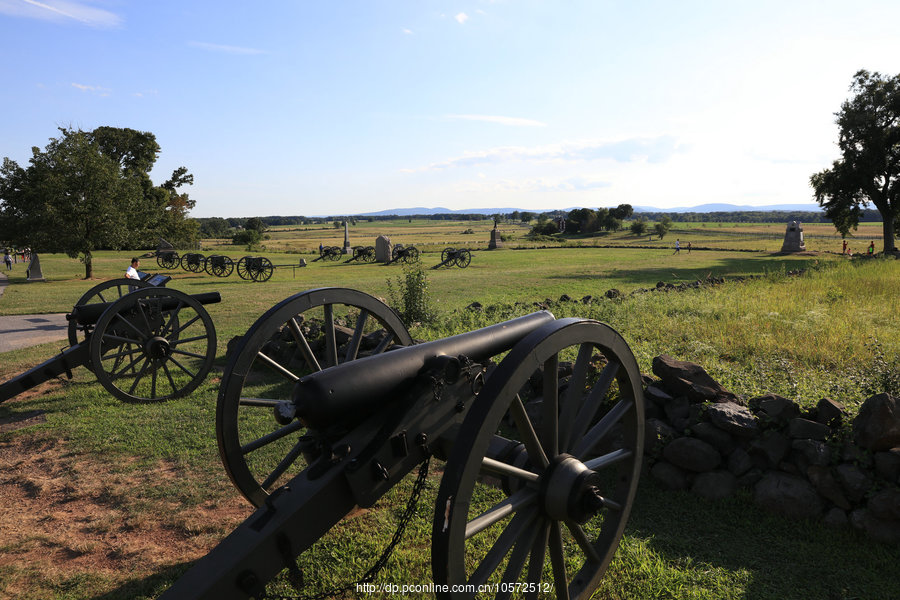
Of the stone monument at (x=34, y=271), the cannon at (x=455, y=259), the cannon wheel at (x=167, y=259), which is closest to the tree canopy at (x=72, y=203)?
the stone monument at (x=34, y=271)

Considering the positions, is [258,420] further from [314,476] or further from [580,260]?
[580,260]

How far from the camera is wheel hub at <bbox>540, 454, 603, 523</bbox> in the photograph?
2.62m

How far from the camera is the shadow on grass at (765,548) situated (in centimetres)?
342

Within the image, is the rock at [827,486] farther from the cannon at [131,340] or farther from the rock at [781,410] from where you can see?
the cannon at [131,340]

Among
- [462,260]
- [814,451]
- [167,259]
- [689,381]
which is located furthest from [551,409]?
[167,259]

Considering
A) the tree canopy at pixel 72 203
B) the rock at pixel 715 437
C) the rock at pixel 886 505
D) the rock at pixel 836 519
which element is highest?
the tree canopy at pixel 72 203

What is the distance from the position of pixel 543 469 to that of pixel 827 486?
2.83m

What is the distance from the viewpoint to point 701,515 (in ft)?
14.0

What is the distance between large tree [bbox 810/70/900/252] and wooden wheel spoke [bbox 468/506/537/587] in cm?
3567

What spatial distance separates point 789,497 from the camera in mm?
4172

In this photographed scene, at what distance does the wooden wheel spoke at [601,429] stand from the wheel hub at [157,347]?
5.82 metres

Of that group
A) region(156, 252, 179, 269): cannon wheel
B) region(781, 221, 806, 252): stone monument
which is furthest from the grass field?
region(781, 221, 806, 252): stone monument

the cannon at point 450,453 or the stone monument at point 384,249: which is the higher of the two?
the stone monument at point 384,249

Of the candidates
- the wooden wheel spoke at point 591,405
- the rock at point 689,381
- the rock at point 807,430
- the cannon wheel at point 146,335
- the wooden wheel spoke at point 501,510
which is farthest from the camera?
the cannon wheel at point 146,335
